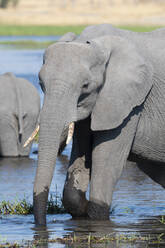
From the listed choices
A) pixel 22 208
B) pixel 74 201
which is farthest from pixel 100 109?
pixel 22 208

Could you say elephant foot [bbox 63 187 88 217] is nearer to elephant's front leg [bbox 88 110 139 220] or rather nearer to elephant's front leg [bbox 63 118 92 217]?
elephant's front leg [bbox 63 118 92 217]

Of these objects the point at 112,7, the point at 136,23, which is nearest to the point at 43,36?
the point at 136,23

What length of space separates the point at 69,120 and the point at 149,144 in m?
1.14

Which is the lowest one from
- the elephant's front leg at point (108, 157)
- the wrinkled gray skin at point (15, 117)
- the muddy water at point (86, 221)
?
the wrinkled gray skin at point (15, 117)

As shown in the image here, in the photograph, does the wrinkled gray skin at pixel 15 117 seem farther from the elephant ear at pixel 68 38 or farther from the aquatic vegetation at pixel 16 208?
the elephant ear at pixel 68 38

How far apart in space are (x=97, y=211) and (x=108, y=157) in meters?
0.55

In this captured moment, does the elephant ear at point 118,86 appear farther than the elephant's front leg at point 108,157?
No

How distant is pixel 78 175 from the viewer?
7340 millimetres

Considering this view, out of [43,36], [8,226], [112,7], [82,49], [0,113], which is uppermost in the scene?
[82,49]

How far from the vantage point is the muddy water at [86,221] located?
22.5 feet

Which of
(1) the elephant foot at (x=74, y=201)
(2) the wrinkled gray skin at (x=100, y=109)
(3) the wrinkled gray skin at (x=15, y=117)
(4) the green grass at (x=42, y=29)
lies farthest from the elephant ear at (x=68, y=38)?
(4) the green grass at (x=42, y=29)

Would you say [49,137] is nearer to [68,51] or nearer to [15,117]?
[68,51]

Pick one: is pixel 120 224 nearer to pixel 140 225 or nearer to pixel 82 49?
pixel 140 225

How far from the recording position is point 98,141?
6.86 m
